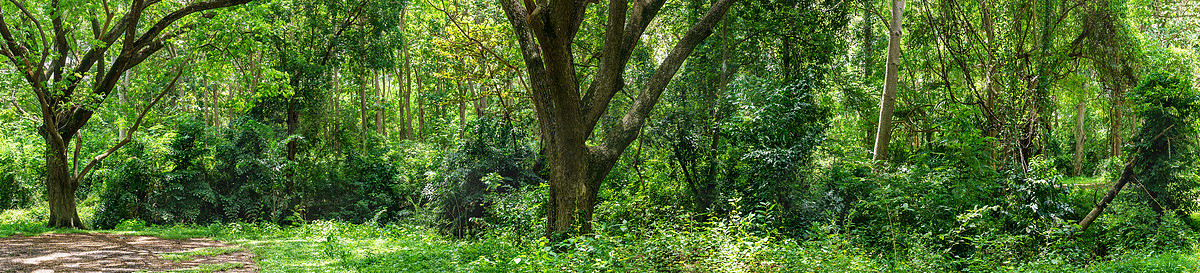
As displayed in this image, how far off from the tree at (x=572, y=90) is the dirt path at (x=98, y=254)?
3569 mm

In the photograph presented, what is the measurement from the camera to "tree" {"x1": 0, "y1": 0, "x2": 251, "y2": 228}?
11.5m

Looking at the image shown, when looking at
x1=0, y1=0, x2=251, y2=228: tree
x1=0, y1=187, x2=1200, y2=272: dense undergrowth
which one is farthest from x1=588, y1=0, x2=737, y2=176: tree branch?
x1=0, y1=0, x2=251, y2=228: tree

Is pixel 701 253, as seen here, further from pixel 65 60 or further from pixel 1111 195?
pixel 65 60

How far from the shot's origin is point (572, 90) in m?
8.04

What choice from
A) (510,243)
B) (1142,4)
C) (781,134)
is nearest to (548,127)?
(510,243)

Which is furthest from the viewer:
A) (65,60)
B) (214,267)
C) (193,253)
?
(65,60)

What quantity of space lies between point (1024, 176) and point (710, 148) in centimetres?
460

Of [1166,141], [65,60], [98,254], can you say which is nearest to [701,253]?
[98,254]

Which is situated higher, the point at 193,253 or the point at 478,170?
the point at 478,170

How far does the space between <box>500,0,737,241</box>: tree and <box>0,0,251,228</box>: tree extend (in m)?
7.43

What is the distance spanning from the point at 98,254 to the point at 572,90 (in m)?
6.38

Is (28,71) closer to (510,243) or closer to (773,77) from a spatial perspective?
(510,243)

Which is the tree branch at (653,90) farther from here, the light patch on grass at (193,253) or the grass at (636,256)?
the light patch on grass at (193,253)

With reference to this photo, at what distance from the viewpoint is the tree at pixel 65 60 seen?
11.5 meters
